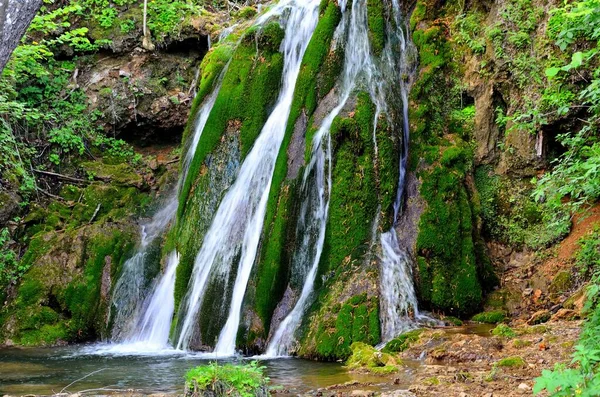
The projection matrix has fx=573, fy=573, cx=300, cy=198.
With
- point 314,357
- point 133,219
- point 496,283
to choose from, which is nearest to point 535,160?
point 496,283

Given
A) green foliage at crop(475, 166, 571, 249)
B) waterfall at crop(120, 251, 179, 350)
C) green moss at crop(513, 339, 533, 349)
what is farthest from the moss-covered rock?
green moss at crop(513, 339, 533, 349)

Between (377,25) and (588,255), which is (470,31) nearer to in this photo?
(377,25)

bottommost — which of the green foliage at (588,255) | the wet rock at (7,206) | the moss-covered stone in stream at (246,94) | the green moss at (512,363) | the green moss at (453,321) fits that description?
the green moss at (512,363)

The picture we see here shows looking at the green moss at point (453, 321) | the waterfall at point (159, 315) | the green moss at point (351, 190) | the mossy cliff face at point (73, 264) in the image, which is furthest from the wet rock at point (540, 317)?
the mossy cliff face at point (73, 264)

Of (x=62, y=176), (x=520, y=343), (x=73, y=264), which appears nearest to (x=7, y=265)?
(x=73, y=264)

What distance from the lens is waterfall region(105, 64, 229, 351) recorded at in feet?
32.8

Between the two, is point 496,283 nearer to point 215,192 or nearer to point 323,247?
point 323,247

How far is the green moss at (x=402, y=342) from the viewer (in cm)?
716

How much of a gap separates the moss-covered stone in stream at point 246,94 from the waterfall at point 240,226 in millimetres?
215

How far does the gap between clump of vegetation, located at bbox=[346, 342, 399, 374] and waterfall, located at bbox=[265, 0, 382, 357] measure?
1364 mm

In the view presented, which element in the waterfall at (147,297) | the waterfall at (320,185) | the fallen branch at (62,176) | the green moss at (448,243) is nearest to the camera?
the waterfall at (320,185)

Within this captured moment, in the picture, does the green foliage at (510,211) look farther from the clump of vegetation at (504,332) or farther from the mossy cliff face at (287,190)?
the mossy cliff face at (287,190)

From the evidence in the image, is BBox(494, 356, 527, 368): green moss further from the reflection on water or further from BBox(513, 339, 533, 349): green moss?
the reflection on water

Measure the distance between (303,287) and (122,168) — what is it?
7.46m
